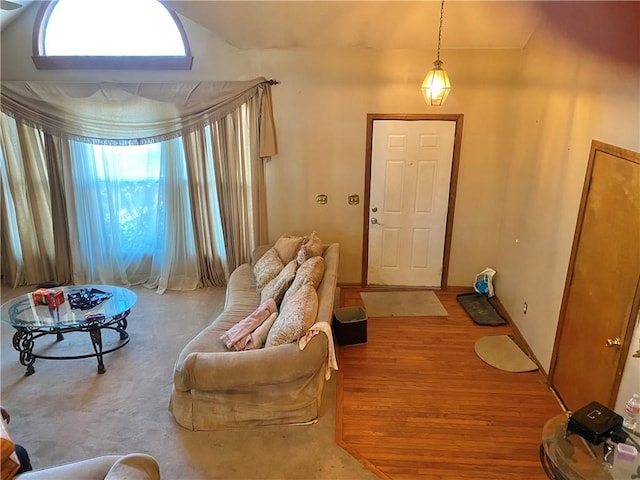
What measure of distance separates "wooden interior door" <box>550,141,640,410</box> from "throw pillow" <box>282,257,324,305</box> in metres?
1.93

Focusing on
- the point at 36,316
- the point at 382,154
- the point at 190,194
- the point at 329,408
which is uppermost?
the point at 382,154

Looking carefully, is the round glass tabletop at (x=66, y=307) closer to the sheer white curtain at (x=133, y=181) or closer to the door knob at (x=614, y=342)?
the sheer white curtain at (x=133, y=181)

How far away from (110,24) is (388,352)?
14.7 feet

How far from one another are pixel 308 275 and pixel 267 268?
30.6 inches

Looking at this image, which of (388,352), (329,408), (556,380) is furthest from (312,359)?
(556,380)

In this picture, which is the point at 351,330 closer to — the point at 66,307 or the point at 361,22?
the point at 66,307

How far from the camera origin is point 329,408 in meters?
3.41

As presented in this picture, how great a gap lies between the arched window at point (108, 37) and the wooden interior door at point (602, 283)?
160 inches

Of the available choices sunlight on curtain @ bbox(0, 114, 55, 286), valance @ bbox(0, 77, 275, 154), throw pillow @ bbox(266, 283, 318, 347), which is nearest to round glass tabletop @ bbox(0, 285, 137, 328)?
sunlight on curtain @ bbox(0, 114, 55, 286)

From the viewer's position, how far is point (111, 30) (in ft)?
16.1

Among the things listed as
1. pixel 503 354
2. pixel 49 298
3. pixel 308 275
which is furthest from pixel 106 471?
pixel 503 354

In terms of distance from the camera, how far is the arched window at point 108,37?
4.86 meters

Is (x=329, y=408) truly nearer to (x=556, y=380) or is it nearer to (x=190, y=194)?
(x=556, y=380)

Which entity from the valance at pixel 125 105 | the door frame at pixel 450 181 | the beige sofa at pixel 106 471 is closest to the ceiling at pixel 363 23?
the valance at pixel 125 105
